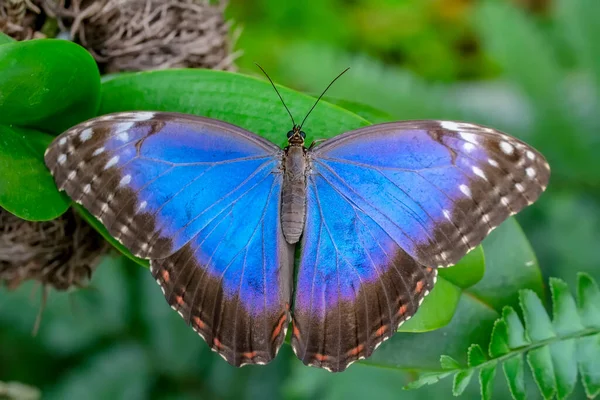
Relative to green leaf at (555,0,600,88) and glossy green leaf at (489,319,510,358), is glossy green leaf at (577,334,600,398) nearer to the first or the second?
glossy green leaf at (489,319,510,358)

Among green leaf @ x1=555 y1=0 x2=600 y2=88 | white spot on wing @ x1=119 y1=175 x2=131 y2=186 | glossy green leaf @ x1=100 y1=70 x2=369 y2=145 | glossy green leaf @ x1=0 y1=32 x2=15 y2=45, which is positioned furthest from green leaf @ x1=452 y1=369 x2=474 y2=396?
green leaf @ x1=555 y1=0 x2=600 y2=88

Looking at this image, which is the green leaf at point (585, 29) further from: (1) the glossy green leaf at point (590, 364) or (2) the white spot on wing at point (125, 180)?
(2) the white spot on wing at point (125, 180)

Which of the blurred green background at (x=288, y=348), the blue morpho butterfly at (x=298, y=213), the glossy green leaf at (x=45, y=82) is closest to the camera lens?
the glossy green leaf at (x=45, y=82)

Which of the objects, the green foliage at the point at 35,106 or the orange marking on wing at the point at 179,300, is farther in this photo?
the orange marking on wing at the point at 179,300

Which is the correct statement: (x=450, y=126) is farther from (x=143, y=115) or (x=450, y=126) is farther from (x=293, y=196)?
(x=143, y=115)

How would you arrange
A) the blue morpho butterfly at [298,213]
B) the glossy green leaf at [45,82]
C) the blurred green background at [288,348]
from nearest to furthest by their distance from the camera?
the glossy green leaf at [45,82] < the blue morpho butterfly at [298,213] < the blurred green background at [288,348]

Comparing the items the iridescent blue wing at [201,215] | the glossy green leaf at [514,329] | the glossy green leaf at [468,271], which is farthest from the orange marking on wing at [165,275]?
the glossy green leaf at [514,329]
